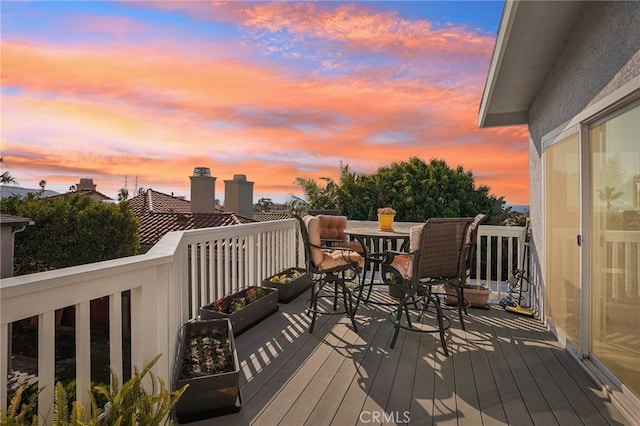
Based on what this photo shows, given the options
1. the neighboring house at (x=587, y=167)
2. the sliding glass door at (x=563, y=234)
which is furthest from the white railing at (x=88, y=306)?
the sliding glass door at (x=563, y=234)

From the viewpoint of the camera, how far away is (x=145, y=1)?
4.34 meters

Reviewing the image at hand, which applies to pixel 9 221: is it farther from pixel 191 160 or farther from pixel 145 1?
pixel 191 160

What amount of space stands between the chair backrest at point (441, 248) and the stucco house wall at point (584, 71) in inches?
50.9

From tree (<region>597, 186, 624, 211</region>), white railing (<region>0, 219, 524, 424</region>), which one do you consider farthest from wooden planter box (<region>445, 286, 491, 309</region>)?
white railing (<region>0, 219, 524, 424</region>)

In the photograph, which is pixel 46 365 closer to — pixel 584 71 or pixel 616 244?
pixel 616 244

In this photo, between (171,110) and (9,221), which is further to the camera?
(171,110)

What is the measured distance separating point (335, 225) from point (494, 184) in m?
10.5

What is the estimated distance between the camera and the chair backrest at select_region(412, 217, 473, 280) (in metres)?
3.07

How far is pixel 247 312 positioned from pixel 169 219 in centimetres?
998

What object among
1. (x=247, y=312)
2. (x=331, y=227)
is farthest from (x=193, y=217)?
(x=247, y=312)

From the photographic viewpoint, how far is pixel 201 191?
40.4ft

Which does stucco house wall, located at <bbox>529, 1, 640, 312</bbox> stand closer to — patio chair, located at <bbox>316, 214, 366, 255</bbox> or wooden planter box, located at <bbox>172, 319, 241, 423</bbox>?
patio chair, located at <bbox>316, 214, 366, 255</bbox>

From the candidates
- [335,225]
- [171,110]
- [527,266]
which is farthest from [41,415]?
Result: [171,110]

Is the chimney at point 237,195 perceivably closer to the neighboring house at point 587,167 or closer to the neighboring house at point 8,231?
the neighboring house at point 8,231
